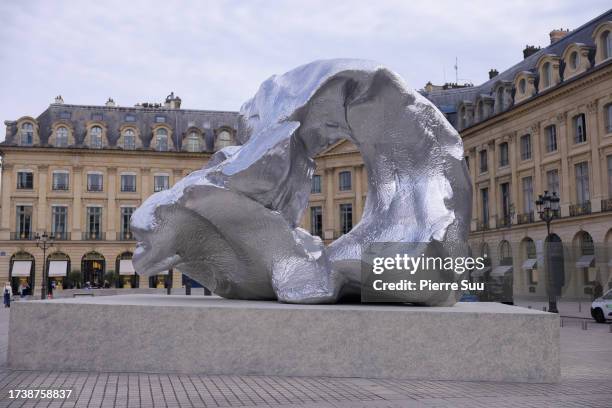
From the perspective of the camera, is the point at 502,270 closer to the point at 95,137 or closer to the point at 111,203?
the point at 111,203

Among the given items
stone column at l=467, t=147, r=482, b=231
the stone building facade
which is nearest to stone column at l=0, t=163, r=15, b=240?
the stone building facade

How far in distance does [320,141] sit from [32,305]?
4.38 m

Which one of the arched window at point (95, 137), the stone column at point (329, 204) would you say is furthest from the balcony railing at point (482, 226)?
the arched window at point (95, 137)

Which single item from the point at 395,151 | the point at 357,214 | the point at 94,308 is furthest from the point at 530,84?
the point at 94,308

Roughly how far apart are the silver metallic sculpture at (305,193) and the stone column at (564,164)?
2923 centimetres

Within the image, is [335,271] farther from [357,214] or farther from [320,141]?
[357,214]

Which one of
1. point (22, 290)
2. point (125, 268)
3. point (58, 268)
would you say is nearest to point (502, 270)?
point (22, 290)

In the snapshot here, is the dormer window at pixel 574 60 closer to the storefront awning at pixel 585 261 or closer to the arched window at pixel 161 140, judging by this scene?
the storefront awning at pixel 585 261

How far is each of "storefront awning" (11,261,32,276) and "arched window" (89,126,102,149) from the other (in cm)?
1070

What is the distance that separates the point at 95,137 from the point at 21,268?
11.9 metres

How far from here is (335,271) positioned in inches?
332

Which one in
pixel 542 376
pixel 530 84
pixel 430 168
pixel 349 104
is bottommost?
pixel 542 376

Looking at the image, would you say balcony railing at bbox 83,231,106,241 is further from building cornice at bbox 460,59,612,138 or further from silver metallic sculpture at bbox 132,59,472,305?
silver metallic sculpture at bbox 132,59,472,305

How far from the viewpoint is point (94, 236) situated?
178 ft
